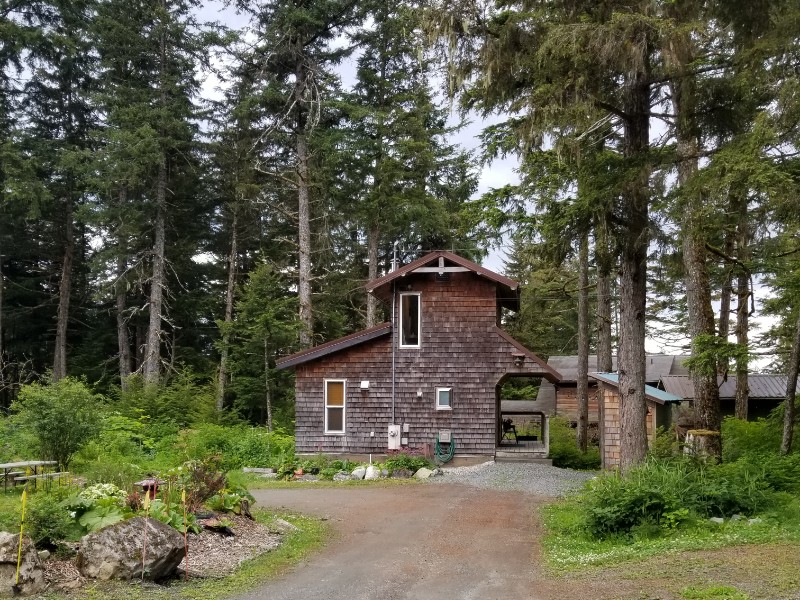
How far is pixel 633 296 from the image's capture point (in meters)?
12.2

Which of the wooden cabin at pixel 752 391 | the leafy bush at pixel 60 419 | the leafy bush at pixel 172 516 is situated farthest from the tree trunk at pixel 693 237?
the wooden cabin at pixel 752 391

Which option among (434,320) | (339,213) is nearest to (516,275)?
(339,213)

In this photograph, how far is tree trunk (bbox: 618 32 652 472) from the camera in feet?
38.8

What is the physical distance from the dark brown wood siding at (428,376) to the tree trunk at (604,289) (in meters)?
3.75

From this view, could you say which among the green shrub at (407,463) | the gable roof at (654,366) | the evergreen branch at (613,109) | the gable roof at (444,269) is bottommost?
the green shrub at (407,463)

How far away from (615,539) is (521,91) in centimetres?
728

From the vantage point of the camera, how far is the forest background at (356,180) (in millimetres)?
10727

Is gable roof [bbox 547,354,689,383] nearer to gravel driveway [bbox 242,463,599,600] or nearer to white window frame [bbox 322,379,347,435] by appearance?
white window frame [bbox 322,379,347,435]

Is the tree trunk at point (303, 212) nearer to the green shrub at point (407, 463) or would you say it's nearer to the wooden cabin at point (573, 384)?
the green shrub at point (407, 463)

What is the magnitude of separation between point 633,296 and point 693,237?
1.91 m

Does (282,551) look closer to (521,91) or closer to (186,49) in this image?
(521,91)

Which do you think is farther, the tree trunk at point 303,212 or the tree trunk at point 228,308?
the tree trunk at point 228,308

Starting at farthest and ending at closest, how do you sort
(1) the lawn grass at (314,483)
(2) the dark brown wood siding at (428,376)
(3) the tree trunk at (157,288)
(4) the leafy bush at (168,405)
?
1. (3) the tree trunk at (157,288)
2. (4) the leafy bush at (168,405)
3. (2) the dark brown wood siding at (428,376)
4. (1) the lawn grass at (314,483)

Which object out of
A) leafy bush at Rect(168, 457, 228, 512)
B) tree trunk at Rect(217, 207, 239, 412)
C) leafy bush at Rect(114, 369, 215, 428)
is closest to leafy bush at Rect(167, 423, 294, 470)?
leafy bush at Rect(114, 369, 215, 428)
